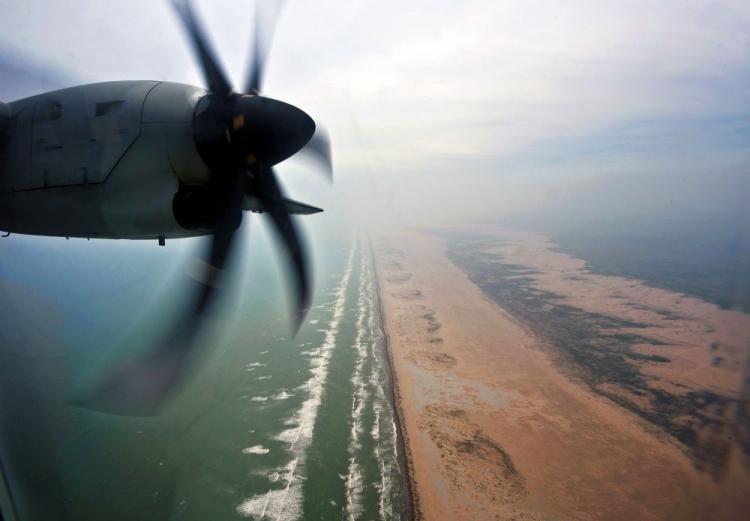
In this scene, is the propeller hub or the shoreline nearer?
the propeller hub

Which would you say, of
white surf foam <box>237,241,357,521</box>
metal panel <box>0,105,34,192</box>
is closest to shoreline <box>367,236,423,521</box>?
white surf foam <box>237,241,357,521</box>

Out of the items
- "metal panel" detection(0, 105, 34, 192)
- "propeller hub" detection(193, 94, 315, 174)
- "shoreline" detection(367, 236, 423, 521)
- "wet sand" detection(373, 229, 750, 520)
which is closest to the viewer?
"propeller hub" detection(193, 94, 315, 174)

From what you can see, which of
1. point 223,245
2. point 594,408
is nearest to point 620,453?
point 594,408

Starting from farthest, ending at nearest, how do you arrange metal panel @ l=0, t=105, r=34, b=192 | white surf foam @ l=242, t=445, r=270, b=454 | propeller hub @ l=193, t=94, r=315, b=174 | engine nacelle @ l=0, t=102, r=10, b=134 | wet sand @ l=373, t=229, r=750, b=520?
1. white surf foam @ l=242, t=445, r=270, b=454
2. wet sand @ l=373, t=229, r=750, b=520
3. engine nacelle @ l=0, t=102, r=10, b=134
4. metal panel @ l=0, t=105, r=34, b=192
5. propeller hub @ l=193, t=94, r=315, b=174

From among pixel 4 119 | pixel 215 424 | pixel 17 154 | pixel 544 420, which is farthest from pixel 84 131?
pixel 544 420

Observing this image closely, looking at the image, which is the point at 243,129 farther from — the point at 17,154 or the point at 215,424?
the point at 215,424

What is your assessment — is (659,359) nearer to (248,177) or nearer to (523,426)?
(523,426)

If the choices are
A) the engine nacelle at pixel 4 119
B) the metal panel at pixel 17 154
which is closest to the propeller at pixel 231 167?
the metal panel at pixel 17 154

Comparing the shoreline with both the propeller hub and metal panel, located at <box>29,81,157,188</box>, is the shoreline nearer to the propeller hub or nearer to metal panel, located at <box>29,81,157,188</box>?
the propeller hub
